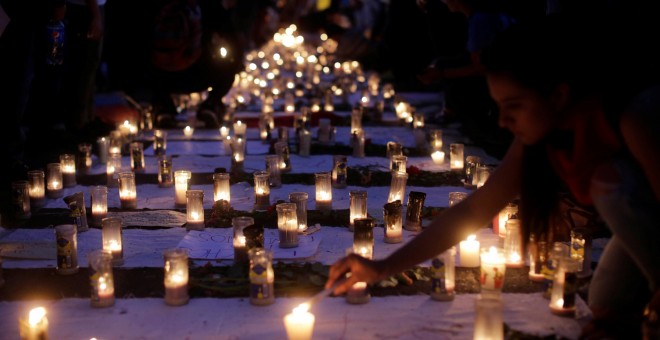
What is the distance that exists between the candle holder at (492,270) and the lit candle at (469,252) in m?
0.38

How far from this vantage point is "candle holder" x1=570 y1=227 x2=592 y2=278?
3.91 m

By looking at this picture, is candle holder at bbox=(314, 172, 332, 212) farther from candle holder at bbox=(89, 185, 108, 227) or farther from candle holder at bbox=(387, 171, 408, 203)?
candle holder at bbox=(89, 185, 108, 227)

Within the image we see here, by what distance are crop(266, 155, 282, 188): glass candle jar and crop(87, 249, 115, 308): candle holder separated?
235 cm

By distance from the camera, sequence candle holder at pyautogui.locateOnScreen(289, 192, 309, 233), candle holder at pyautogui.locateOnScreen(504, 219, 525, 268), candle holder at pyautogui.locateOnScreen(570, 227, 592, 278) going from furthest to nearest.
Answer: candle holder at pyautogui.locateOnScreen(289, 192, 309, 233) → candle holder at pyautogui.locateOnScreen(504, 219, 525, 268) → candle holder at pyautogui.locateOnScreen(570, 227, 592, 278)

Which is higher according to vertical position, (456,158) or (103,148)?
(103,148)

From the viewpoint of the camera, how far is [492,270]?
146 inches

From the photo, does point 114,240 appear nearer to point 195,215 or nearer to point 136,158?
point 195,215

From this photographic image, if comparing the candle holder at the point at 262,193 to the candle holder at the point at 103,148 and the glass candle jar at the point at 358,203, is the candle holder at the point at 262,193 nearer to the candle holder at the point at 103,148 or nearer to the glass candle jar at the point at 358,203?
the glass candle jar at the point at 358,203

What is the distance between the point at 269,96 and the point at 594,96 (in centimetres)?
831

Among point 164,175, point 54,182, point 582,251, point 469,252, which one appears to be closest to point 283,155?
point 164,175

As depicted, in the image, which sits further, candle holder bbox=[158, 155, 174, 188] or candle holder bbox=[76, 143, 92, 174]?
candle holder bbox=[76, 143, 92, 174]

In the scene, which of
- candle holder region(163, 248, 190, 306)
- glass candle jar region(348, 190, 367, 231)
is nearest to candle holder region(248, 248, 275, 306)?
candle holder region(163, 248, 190, 306)

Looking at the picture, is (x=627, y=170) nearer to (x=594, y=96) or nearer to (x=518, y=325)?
(x=594, y=96)

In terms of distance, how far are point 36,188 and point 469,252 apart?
285 centimetres
